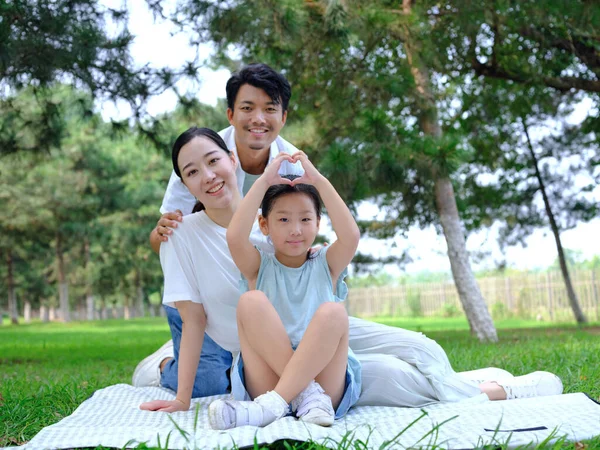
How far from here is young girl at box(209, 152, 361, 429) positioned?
204cm

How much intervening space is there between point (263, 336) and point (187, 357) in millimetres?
454

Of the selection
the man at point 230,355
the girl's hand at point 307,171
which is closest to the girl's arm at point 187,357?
the man at point 230,355

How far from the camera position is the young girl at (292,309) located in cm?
204

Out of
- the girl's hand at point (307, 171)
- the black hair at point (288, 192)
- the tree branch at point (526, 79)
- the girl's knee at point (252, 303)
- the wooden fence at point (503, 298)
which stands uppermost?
the tree branch at point (526, 79)

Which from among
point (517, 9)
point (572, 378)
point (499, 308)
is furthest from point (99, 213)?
point (572, 378)

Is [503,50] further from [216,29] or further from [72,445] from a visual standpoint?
[72,445]

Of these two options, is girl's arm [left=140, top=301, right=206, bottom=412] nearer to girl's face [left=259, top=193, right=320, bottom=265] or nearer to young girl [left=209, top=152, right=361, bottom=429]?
young girl [left=209, top=152, right=361, bottom=429]

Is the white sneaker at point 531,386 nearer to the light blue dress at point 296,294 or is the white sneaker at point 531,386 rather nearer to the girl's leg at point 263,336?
the light blue dress at point 296,294

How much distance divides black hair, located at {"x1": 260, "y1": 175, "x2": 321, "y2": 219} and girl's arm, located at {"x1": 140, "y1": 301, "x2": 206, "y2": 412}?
1.58ft

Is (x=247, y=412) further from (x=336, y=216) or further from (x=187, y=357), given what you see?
(x=336, y=216)

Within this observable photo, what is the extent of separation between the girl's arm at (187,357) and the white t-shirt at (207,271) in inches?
1.7

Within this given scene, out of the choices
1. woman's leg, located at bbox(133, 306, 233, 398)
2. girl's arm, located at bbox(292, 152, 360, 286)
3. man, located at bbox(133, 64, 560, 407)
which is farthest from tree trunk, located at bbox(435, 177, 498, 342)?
girl's arm, located at bbox(292, 152, 360, 286)

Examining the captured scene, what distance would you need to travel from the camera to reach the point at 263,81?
2.74 metres

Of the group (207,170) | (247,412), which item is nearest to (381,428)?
(247,412)
